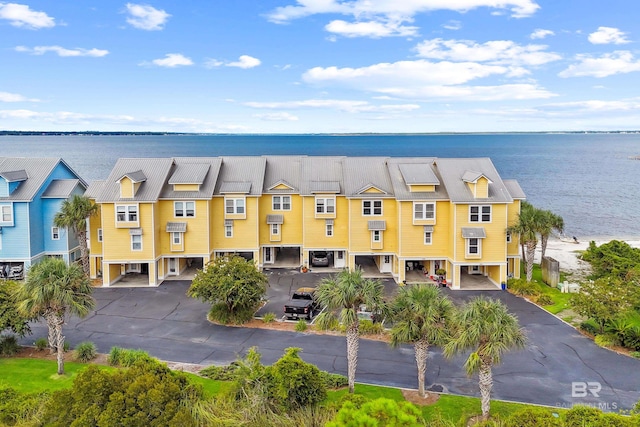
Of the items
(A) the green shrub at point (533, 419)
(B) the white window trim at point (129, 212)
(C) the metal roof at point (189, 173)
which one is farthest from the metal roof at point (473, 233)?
(B) the white window trim at point (129, 212)

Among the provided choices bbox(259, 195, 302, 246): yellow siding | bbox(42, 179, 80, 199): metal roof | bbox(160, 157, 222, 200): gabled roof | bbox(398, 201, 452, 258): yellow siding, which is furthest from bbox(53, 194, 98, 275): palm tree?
bbox(398, 201, 452, 258): yellow siding

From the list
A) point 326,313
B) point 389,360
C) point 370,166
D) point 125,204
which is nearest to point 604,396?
point 389,360

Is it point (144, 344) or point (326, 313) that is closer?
point (326, 313)

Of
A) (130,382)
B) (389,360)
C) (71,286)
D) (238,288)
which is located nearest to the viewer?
(130,382)

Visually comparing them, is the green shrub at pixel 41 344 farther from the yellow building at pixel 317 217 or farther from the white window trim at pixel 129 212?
the white window trim at pixel 129 212

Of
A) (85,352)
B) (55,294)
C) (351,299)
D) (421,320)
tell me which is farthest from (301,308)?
(55,294)

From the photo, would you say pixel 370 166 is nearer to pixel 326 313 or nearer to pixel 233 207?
pixel 233 207

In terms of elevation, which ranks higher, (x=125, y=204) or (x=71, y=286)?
(x=125, y=204)
